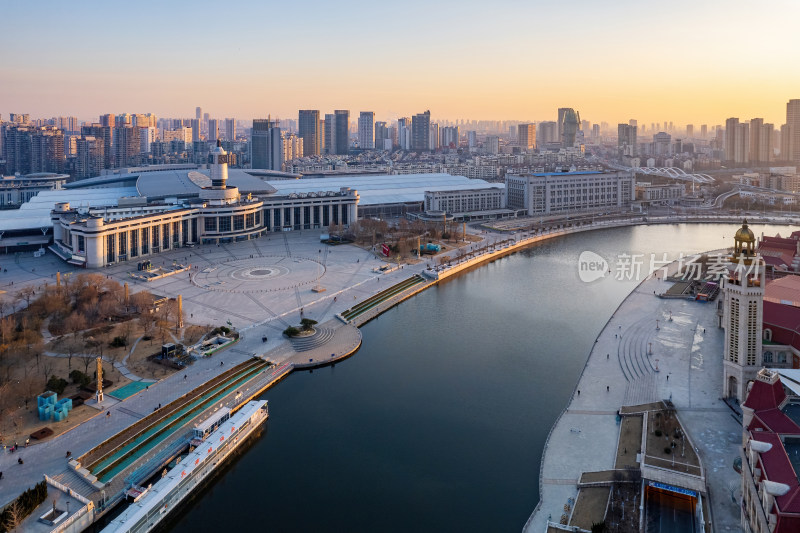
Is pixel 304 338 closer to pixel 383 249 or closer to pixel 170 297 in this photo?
pixel 170 297

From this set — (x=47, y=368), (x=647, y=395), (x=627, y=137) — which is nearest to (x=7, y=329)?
(x=47, y=368)

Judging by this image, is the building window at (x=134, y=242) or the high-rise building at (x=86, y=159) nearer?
the building window at (x=134, y=242)

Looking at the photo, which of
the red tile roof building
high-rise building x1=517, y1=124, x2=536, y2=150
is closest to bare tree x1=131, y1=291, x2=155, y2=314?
the red tile roof building

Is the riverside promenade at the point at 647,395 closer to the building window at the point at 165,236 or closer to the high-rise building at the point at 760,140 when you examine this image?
the building window at the point at 165,236

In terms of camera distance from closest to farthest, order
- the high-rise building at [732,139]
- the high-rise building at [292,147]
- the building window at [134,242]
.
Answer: the building window at [134,242] → the high-rise building at [732,139] → the high-rise building at [292,147]

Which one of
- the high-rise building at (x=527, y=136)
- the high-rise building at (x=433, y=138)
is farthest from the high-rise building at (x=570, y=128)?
the high-rise building at (x=433, y=138)

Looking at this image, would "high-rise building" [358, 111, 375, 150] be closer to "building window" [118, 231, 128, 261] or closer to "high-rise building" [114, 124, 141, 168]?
"high-rise building" [114, 124, 141, 168]

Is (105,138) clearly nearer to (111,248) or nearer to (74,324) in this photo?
(111,248)
